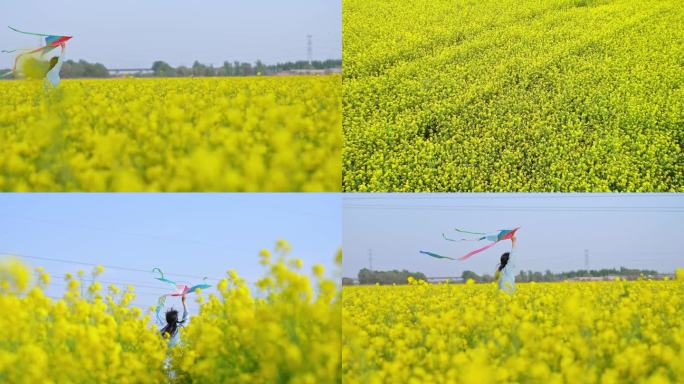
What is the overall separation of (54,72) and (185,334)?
4.98 ft

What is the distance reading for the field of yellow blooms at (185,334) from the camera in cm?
406

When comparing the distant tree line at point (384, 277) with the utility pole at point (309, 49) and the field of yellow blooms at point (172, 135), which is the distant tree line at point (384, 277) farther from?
the utility pole at point (309, 49)

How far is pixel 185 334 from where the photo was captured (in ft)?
14.4

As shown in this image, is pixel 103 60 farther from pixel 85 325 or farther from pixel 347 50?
pixel 347 50

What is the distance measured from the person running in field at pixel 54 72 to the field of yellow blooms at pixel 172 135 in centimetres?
4

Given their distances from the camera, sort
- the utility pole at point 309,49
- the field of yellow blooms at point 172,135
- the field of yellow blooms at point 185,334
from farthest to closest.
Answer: the utility pole at point 309,49 → the field of yellow blooms at point 172,135 → the field of yellow blooms at point 185,334

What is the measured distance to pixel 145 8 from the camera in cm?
492

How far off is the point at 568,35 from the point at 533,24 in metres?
0.45

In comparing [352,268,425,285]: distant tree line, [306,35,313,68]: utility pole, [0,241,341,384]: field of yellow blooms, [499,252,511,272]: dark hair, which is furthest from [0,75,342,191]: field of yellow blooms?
[499,252,511,272]: dark hair

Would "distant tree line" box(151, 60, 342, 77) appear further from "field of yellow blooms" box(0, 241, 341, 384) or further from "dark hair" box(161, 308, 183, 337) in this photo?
"dark hair" box(161, 308, 183, 337)

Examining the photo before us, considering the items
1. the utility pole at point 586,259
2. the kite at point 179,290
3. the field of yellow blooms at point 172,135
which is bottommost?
the kite at point 179,290

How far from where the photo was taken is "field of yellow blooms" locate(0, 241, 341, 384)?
13.3ft

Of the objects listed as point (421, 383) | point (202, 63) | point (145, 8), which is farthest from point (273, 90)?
point (421, 383)

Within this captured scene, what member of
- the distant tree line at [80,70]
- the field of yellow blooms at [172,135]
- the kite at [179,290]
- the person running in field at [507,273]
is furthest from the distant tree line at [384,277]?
the distant tree line at [80,70]
